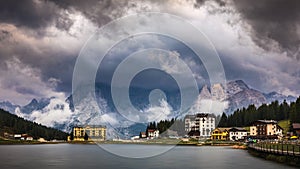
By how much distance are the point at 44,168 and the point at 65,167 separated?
3813mm

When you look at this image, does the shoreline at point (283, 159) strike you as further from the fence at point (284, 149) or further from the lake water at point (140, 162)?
the lake water at point (140, 162)

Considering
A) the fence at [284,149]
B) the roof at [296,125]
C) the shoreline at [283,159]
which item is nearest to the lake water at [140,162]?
the shoreline at [283,159]

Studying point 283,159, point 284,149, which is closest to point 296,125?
point 284,149

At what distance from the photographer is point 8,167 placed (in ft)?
232

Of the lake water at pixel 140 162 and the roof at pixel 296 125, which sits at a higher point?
the roof at pixel 296 125

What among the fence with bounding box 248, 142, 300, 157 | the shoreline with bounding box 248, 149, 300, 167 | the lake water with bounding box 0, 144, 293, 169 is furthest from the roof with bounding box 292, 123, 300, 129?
the shoreline with bounding box 248, 149, 300, 167

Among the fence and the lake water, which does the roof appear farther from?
the fence

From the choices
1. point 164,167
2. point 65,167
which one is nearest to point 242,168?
point 164,167

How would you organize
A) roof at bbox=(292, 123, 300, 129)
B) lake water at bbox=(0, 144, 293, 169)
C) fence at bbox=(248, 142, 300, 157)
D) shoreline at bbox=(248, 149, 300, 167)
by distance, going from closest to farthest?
shoreline at bbox=(248, 149, 300, 167) → fence at bbox=(248, 142, 300, 157) → lake water at bbox=(0, 144, 293, 169) → roof at bbox=(292, 123, 300, 129)

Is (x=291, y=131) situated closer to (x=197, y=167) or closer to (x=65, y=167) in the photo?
(x=197, y=167)

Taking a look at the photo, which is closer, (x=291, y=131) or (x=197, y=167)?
(x=197, y=167)

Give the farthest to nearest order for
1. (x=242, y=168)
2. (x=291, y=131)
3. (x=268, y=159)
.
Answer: (x=291, y=131) → (x=268, y=159) → (x=242, y=168)

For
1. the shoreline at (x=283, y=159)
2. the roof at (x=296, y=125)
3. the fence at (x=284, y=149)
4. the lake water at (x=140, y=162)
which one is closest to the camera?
the shoreline at (x=283, y=159)

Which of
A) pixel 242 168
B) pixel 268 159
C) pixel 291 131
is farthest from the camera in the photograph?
pixel 291 131
